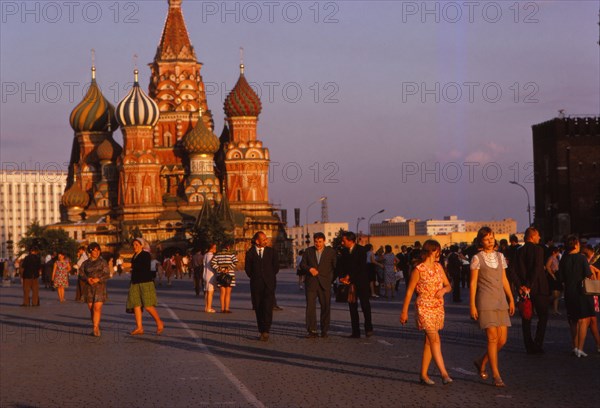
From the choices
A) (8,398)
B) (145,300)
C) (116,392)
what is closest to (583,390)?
(116,392)

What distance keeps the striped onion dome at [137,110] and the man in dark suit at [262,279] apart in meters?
96.7

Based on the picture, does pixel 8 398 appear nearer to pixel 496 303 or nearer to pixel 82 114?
pixel 496 303

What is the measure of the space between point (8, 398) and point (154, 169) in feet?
341

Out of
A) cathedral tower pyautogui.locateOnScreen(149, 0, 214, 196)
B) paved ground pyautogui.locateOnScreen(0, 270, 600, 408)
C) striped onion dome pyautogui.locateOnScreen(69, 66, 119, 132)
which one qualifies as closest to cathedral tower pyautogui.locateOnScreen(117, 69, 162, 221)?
cathedral tower pyautogui.locateOnScreen(149, 0, 214, 196)

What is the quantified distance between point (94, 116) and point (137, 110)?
11492mm

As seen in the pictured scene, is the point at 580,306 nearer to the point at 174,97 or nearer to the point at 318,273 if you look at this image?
the point at 318,273

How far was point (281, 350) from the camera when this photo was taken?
647 inches

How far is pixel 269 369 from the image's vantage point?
552 inches

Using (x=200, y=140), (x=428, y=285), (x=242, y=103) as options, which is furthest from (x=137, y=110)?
(x=428, y=285)

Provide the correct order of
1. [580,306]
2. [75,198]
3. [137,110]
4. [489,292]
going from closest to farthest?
1. [489,292]
2. [580,306]
3. [137,110]
4. [75,198]

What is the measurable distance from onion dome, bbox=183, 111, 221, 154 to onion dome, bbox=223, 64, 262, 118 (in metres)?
4.07

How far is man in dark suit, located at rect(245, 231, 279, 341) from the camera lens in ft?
59.7

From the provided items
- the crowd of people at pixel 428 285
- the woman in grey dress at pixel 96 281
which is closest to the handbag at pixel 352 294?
the crowd of people at pixel 428 285

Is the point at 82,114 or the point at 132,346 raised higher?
the point at 82,114
